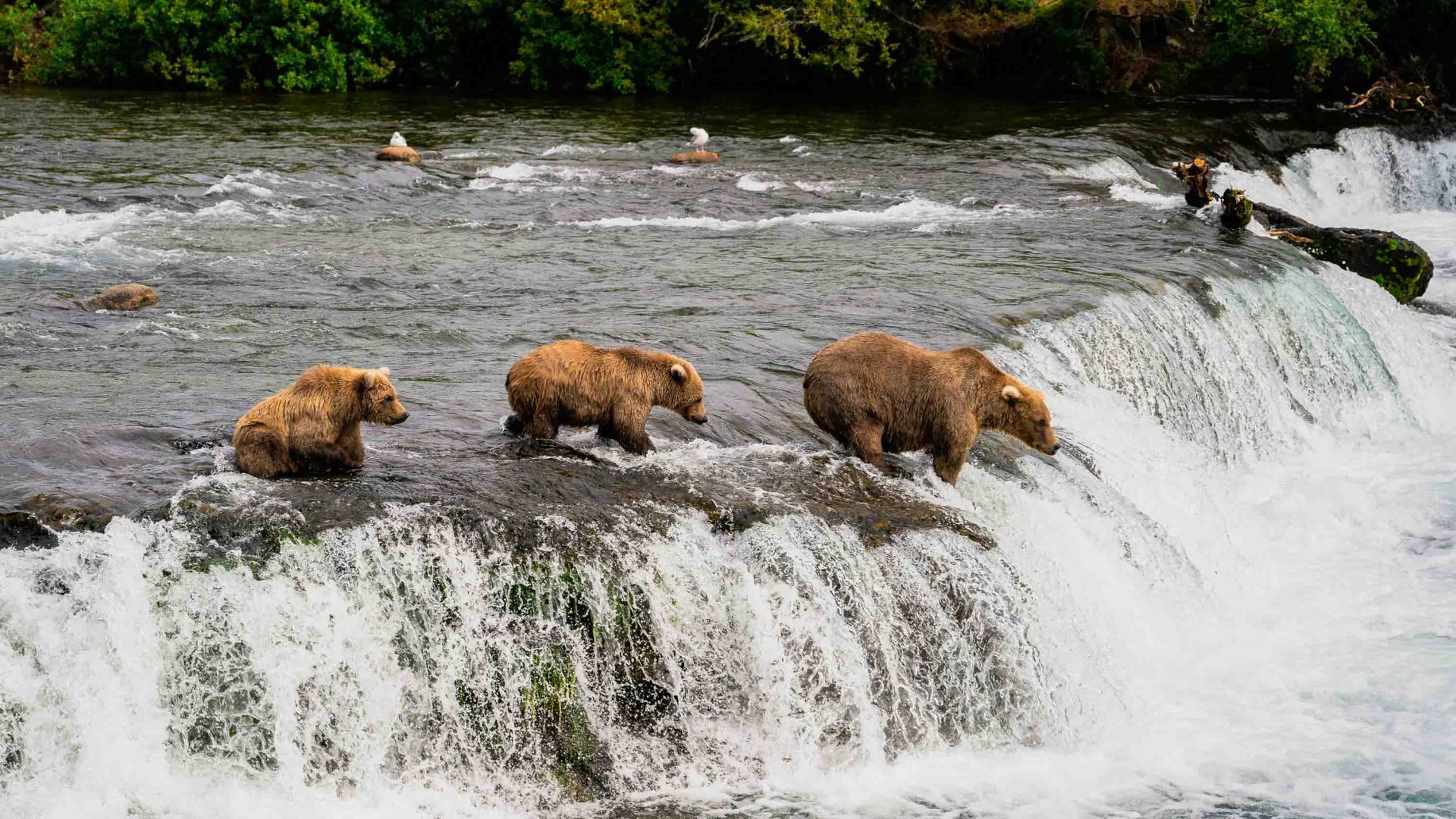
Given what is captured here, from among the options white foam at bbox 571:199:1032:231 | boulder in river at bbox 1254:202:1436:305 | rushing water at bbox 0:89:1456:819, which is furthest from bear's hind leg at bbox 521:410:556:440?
boulder in river at bbox 1254:202:1436:305

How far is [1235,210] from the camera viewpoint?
58.9 ft

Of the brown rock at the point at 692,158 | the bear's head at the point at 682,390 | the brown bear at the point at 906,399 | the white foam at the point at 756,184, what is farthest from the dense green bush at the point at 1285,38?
the bear's head at the point at 682,390

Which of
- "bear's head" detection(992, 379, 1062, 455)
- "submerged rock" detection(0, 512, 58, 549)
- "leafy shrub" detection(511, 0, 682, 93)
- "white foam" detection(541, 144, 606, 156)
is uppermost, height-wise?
"leafy shrub" detection(511, 0, 682, 93)

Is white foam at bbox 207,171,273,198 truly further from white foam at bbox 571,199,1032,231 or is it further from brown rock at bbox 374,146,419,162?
white foam at bbox 571,199,1032,231

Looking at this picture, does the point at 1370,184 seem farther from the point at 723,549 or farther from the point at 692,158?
the point at 723,549

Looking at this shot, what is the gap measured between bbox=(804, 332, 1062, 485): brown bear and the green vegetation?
24.3 metres

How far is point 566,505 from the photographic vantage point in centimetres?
825

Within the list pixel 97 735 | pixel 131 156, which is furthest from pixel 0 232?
pixel 97 735

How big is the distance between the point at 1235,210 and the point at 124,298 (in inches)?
490

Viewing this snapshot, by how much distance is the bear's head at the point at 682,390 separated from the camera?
29.6ft

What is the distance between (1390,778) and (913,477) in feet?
10.4

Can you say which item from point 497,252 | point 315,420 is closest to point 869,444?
point 315,420

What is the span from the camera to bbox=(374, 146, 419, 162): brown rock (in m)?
22.5

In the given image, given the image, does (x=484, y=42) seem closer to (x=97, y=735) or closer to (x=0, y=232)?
(x=0, y=232)
